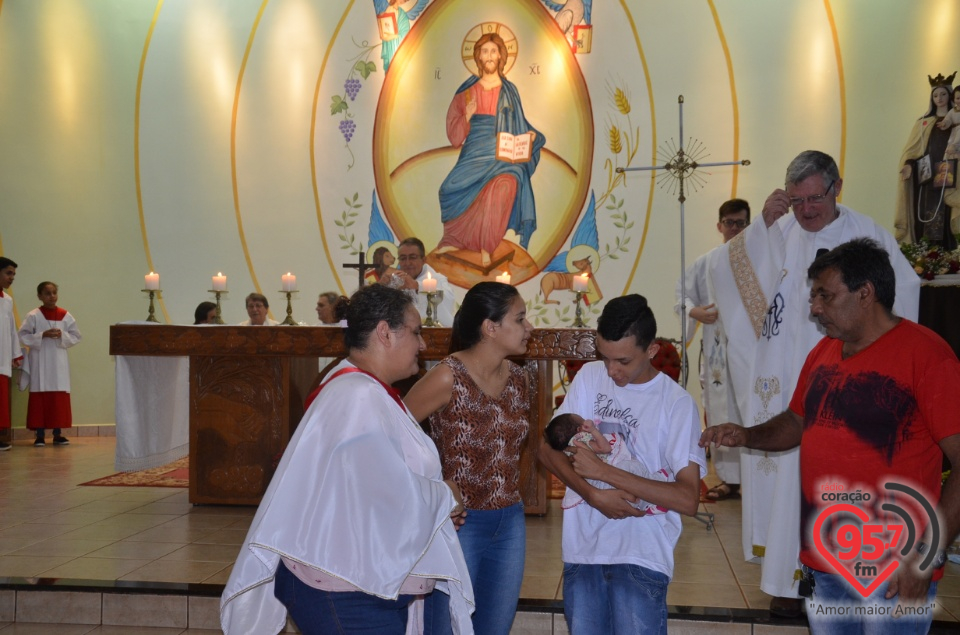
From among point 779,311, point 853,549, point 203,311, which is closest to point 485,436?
Answer: point 853,549

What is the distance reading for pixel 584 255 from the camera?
8.58 m

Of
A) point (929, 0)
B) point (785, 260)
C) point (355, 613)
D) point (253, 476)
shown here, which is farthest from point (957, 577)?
point (929, 0)

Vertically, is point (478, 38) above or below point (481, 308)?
above

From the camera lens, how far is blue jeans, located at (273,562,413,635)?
2.02 meters

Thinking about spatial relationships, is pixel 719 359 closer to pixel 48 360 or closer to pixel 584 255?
pixel 584 255

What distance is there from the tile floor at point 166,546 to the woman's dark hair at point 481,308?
1.66 m

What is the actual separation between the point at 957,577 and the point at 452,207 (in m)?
5.87

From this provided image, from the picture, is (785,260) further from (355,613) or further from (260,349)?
(260,349)

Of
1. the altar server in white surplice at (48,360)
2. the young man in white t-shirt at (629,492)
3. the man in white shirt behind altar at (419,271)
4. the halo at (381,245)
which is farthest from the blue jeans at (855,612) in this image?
the altar server in white surplice at (48,360)

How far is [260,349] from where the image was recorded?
531cm

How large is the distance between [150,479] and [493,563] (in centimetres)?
489

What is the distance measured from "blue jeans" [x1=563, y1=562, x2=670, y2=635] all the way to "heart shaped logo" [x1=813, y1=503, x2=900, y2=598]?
42cm

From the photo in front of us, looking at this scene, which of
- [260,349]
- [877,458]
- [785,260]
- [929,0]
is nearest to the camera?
[877,458]

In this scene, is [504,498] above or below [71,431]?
above
